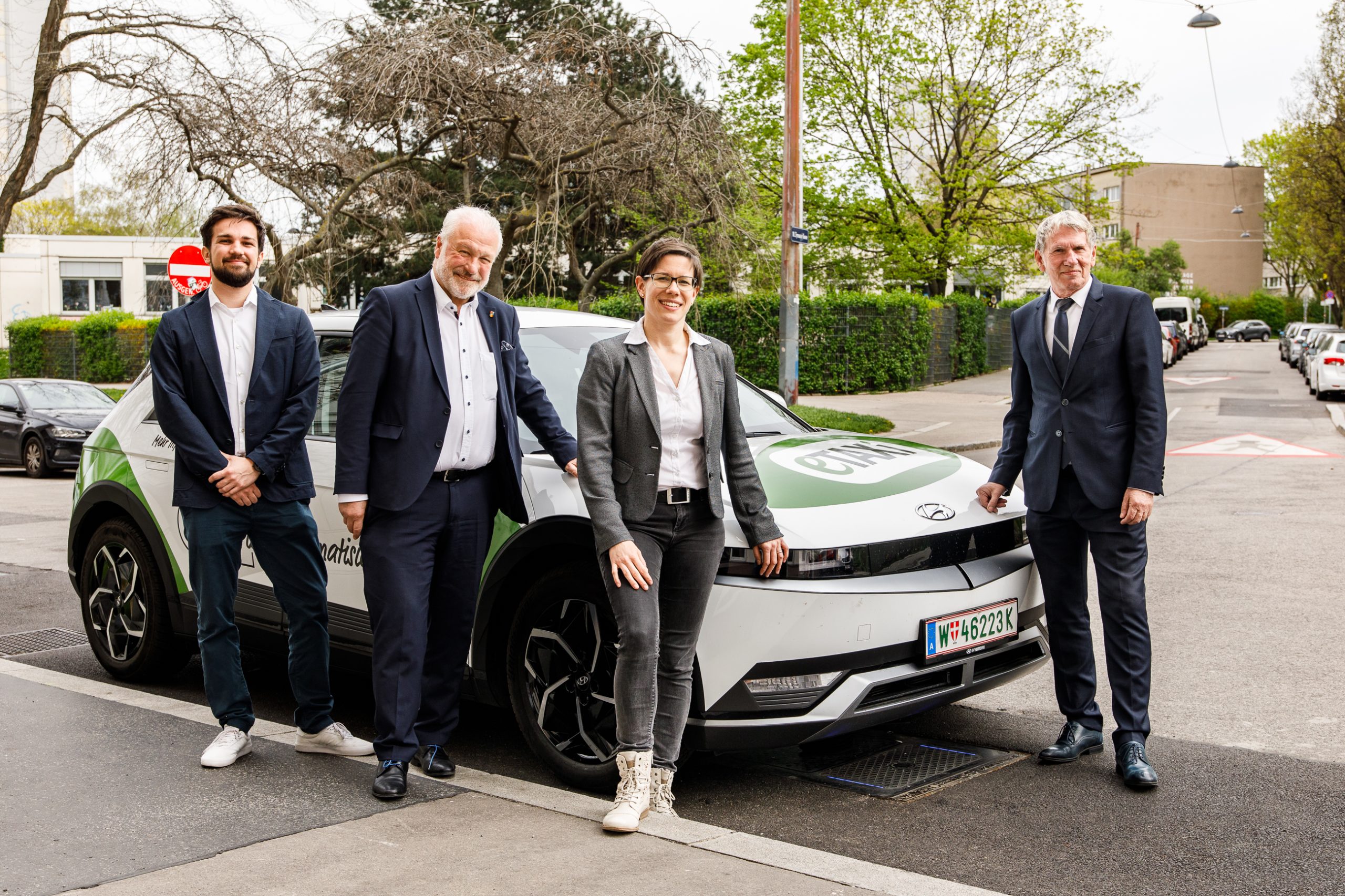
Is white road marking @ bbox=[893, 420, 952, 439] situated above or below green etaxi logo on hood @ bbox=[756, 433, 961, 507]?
below

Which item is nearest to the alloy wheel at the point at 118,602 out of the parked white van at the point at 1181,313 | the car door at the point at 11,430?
the car door at the point at 11,430

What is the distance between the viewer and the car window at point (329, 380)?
199 inches

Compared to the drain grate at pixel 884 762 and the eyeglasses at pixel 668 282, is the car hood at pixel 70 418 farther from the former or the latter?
the eyeglasses at pixel 668 282

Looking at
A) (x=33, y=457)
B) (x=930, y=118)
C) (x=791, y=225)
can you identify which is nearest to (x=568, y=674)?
(x=791, y=225)

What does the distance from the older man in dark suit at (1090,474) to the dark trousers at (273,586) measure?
250cm

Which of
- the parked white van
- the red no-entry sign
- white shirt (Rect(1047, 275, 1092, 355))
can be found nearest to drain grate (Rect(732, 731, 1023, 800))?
white shirt (Rect(1047, 275, 1092, 355))

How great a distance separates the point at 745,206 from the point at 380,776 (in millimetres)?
14867

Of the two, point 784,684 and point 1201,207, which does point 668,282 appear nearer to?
point 784,684

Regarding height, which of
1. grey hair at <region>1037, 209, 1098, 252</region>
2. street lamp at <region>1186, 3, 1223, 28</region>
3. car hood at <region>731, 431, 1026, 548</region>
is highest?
street lamp at <region>1186, 3, 1223, 28</region>

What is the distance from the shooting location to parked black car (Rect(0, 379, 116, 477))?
58.6 ft

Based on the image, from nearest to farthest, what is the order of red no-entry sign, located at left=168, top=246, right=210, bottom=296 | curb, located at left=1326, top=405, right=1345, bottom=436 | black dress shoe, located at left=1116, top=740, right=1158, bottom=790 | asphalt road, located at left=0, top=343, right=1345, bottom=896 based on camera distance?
asphalt road, located at left=0, top=343, right=1345, bottom=896 < black dress shoe, located at left=1116, top=740, right=1158, bottom=790 < red no-entry sign, located at left=168, top=246, right=210, bottom=296 < curb, located at left=1326, top=405, right=1345, bottom=436

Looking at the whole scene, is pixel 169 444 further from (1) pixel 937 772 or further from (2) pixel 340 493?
(1) pixel 937 772

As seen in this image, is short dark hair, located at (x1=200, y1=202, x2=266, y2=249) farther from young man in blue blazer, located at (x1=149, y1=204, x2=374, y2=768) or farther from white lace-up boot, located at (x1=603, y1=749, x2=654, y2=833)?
white lace-up boot, located at (x1=603, y1=749, x2=654, y2=833)

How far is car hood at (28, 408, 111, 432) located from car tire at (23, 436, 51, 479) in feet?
1.15
